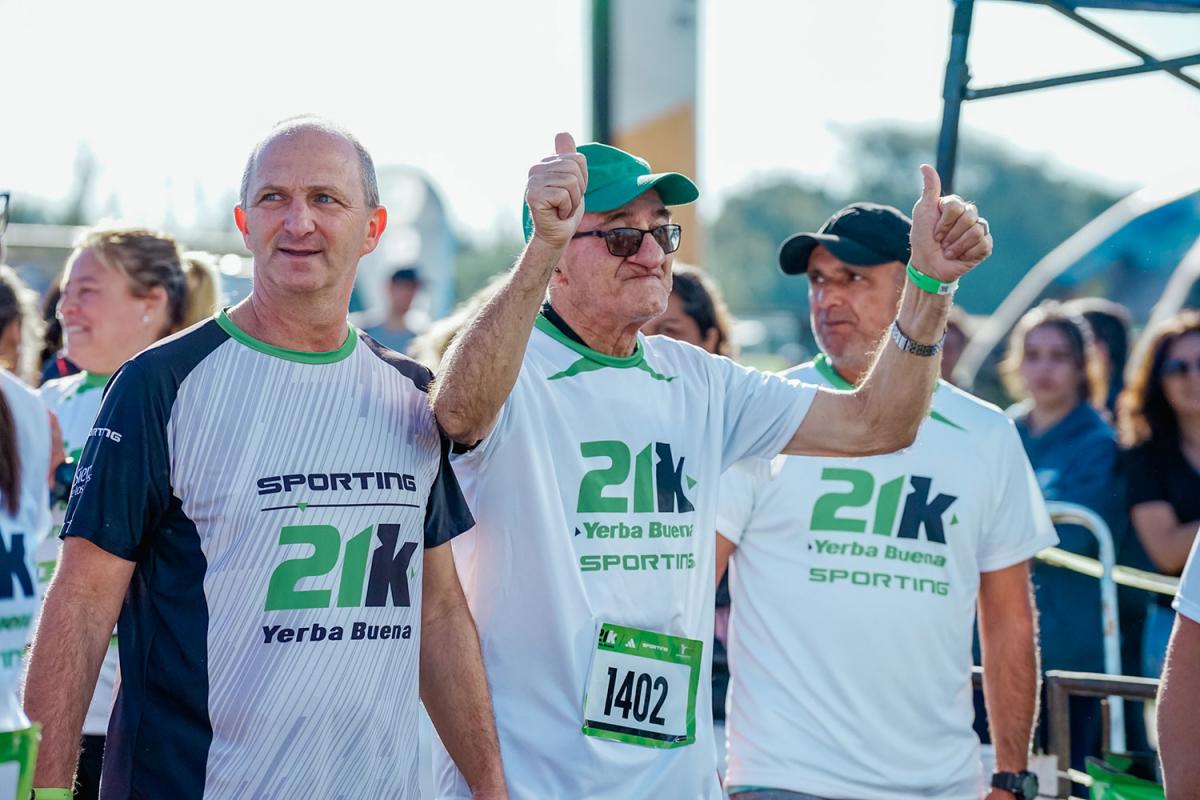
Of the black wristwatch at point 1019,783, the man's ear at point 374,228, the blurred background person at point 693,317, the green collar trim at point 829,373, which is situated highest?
the man's ear at point 374,228

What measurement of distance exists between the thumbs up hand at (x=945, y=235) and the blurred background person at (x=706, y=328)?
193 centimetres

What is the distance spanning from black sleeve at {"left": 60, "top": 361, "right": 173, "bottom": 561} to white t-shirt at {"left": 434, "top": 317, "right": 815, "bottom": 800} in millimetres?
768

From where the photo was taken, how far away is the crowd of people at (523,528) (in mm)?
2793

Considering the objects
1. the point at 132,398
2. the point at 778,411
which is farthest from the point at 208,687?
the point at 778,411

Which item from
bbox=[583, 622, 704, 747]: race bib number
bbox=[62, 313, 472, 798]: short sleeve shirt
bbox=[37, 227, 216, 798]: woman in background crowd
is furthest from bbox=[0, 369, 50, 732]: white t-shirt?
bbox=[583, 622, 704, 747]: race bib number

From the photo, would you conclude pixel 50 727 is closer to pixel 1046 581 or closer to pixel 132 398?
pixel 132 398

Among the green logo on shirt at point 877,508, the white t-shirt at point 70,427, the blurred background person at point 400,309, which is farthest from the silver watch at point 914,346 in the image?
the blurred background person at point 400,309

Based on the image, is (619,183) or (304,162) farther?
(619,183)

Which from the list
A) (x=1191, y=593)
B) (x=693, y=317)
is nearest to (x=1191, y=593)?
(x=1191, y=593)

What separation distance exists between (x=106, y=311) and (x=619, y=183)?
6.37 feet

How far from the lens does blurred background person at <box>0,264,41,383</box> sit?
17.9ft

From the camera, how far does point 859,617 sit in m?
4.06

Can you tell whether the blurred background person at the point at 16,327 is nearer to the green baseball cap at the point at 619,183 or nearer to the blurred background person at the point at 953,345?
the green baseball cap at the point at 619,183

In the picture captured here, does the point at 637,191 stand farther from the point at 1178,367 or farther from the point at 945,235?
the point at 1178,367
